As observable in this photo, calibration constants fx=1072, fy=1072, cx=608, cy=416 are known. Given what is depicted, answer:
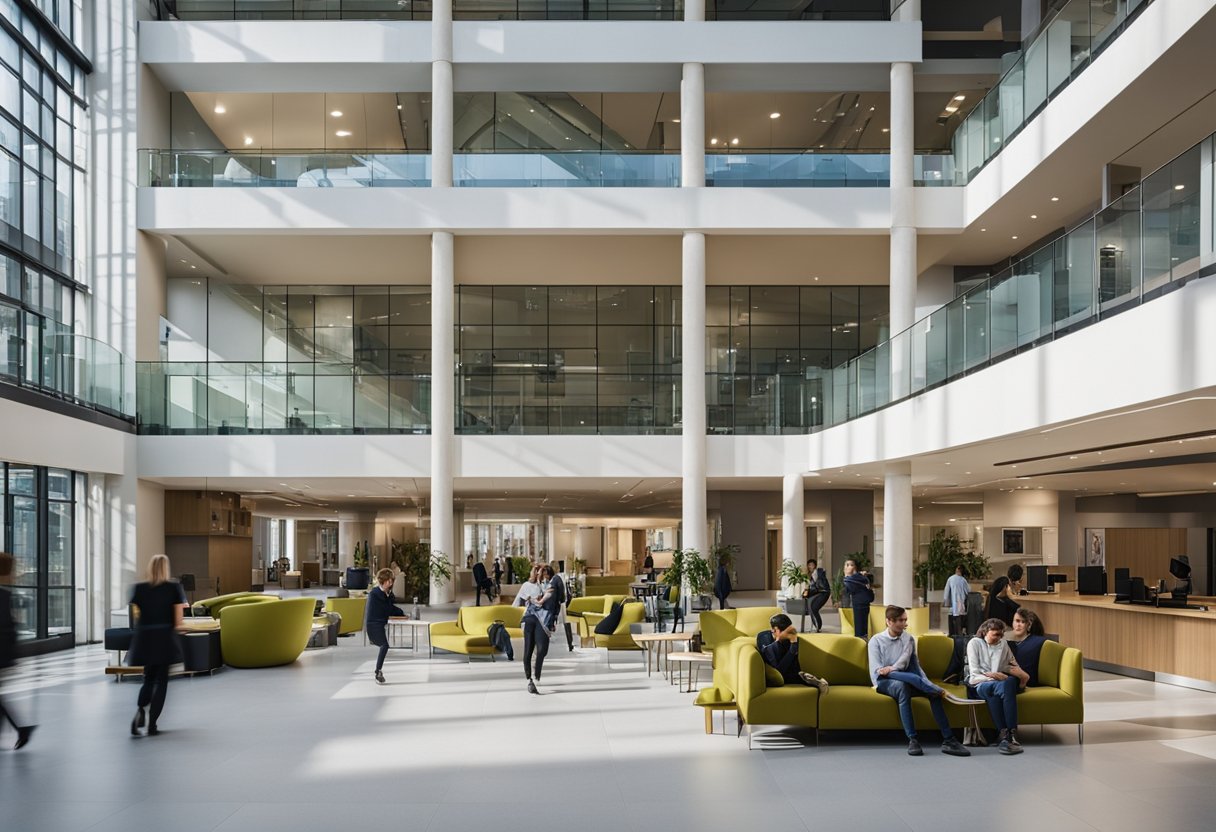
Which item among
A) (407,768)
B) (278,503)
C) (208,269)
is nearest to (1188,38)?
(407,768)

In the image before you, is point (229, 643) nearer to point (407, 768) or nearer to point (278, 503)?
point (407, 768)

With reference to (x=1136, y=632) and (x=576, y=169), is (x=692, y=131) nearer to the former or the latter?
(x=576, y=169)

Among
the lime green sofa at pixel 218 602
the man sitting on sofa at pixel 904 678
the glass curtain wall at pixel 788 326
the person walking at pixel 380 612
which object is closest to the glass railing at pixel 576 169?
the glass curtain wall at pixel 788 326

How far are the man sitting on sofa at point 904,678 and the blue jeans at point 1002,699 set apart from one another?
14.7 inches

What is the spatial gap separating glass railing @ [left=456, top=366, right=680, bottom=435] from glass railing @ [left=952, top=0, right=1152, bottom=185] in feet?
24.1

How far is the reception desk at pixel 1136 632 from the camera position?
1221cm

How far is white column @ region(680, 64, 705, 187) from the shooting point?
2094 cm

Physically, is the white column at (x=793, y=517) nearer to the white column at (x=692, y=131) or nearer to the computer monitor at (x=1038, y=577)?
the computer monitor at (x=1038, y=577)

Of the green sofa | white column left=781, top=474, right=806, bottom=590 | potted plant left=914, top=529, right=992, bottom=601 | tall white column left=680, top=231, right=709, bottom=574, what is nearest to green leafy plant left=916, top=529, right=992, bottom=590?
potted plant left=914, top=529, right=992, bottom=601

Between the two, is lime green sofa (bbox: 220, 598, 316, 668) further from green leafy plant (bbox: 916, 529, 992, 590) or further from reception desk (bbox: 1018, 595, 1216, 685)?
green leafy plant (bbox: 916, 529, 992, 590)

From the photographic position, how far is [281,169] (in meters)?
21.0

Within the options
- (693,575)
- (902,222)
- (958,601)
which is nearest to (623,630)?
(693,575)

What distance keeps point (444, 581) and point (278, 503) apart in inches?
541

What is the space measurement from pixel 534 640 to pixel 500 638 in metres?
2.67
